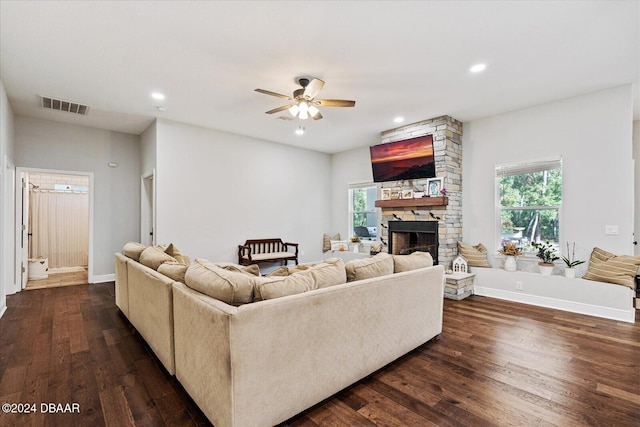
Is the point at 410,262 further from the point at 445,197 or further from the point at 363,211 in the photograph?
the point at 363,211

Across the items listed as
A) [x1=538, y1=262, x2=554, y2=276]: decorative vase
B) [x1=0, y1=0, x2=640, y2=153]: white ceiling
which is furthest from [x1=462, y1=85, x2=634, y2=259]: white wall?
[x1=538, y1=262, x2=554, y2=276]: decorative vase

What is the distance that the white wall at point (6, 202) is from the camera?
3.69 metres

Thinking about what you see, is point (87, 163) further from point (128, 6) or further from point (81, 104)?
point (128, 6)

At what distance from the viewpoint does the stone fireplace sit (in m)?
4.88

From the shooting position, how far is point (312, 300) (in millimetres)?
1796

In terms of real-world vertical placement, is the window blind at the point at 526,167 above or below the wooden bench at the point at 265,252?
above

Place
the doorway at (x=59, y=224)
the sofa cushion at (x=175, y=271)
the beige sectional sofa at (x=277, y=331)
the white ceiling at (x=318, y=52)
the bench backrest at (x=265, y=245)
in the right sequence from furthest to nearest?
the doorway at (x=59, y=224), the bench backrest at (x=265, y=245), the white ceiling at (x=318, y=52), the sofa cushion at (x=175, y=271), the beige sectional sofa at (x=277, y=331)

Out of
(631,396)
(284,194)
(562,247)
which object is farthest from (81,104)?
(562,247)

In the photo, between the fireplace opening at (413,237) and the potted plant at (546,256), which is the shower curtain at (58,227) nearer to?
the fireplace opening at (413,237)

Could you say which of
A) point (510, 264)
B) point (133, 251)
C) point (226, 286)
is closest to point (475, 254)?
point (510, 264)

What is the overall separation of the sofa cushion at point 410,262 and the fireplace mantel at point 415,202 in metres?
2.15

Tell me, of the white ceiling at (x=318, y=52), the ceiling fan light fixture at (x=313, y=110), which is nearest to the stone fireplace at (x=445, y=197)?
the white ceiling at (x=318, y=52)

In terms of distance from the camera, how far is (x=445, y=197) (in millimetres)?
4797

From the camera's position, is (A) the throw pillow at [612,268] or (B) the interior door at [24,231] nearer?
(A) the throw pillow at [612,268]
